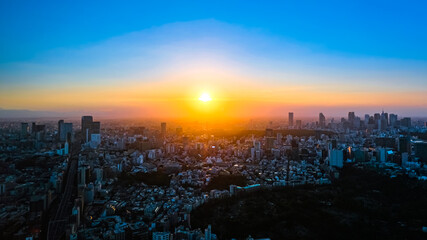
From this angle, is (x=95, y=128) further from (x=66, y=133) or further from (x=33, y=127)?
(x=33, y=127)

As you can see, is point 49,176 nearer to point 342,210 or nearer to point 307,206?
point 307,206

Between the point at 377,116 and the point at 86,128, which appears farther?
the point at 377,116

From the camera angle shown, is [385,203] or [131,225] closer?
[131,225]

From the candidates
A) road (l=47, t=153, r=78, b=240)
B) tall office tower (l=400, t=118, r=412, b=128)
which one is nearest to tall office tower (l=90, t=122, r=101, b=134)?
road (l=47, t=153, r=78, b=240)

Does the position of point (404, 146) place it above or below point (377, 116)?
below

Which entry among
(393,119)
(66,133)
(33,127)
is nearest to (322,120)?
(393,119)

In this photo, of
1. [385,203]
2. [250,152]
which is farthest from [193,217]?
[250,152]

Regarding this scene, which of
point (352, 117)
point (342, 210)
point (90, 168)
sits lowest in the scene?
point (342, 210)

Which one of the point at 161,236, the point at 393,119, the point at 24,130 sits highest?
the point at 393,119

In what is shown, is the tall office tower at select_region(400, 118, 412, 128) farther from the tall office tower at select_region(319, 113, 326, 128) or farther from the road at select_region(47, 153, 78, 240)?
the road at select_region(47, 153, 78, 240)

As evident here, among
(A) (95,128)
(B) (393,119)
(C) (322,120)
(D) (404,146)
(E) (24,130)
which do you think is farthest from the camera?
(C) (322,120)

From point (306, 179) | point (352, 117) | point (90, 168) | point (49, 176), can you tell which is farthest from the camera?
point (352, 117)
